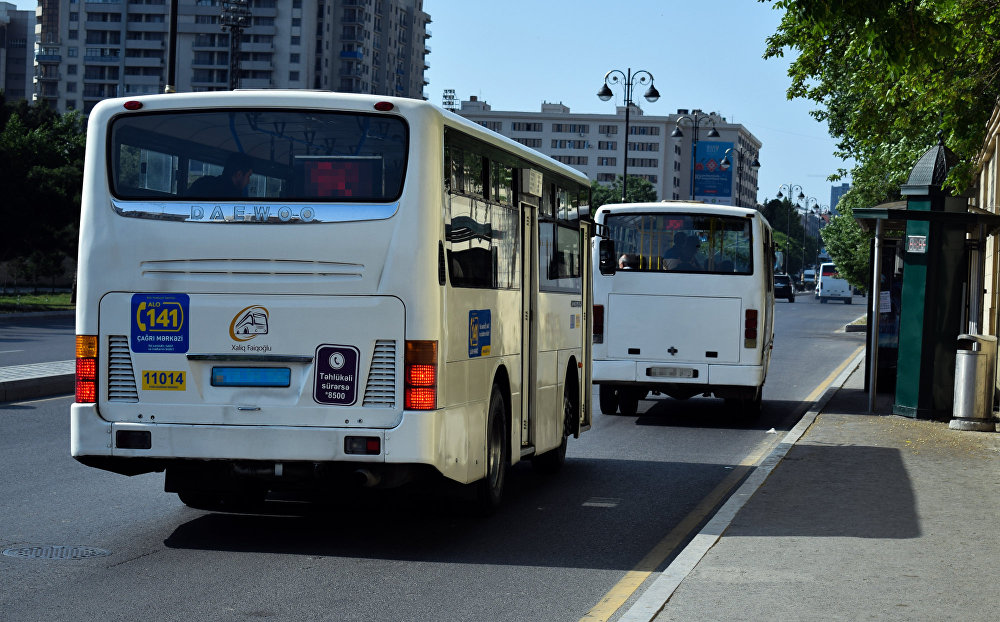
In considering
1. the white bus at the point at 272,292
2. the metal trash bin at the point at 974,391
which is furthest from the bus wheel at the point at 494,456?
the metal trash bin at the point at 974,391

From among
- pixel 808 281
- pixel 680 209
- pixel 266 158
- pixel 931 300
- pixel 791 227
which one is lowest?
pixel 931 300

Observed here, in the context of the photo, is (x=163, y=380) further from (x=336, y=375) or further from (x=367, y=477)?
(x=367, y=477)

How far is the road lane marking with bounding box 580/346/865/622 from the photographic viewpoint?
22.0 feet

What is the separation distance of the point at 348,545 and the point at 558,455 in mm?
4009

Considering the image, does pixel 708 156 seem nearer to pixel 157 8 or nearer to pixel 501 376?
pixel 501 376

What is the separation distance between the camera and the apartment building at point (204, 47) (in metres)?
147

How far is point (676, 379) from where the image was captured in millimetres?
16984

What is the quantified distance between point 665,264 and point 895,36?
20.6ft

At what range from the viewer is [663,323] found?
56.1ft

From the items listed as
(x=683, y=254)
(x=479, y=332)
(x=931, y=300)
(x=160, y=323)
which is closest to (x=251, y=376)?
(x=160, y=323)

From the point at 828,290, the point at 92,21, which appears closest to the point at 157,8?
the point at 92,21

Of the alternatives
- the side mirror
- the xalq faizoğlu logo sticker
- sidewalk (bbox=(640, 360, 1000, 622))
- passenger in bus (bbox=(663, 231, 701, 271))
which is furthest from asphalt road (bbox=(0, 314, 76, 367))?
sidewalk (bbox=(640, 360, 1000, 622))

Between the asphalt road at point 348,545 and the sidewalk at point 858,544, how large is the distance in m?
0.55

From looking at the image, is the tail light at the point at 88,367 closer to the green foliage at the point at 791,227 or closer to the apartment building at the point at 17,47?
the green foliage at the point at 791,227
